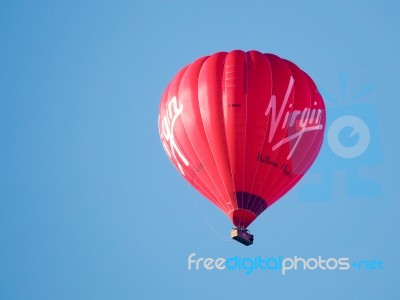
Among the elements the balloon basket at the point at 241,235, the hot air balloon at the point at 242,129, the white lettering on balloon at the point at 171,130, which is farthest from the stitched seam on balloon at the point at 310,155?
the white lettering on balloon at the point at 171,130

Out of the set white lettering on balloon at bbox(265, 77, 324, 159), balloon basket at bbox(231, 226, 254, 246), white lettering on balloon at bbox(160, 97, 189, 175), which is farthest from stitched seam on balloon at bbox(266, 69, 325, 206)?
white lettering on balloon at bbox(160, 97, 189, 175)

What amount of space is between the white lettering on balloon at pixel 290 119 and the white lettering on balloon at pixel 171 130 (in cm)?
270

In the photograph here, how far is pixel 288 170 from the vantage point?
1073 inches

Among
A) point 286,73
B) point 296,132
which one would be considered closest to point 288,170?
point 296,132

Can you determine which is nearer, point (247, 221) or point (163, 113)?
point (247, 221)

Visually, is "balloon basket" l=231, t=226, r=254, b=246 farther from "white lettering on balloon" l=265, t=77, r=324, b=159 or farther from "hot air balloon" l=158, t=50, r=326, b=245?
"white lettering on balloon" l=265, t=77, r=324, b=159

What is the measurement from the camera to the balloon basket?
85.3 ft

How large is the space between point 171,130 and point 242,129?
2.42 m

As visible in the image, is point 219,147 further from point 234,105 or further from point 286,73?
point 286,73

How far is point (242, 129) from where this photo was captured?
86.9 feet

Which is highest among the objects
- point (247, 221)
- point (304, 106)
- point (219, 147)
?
point (304, 106)

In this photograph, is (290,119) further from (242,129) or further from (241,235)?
(241,235)

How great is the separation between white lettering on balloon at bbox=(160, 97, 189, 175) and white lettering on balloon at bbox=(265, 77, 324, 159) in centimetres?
270

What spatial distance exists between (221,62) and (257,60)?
1.07 meters
